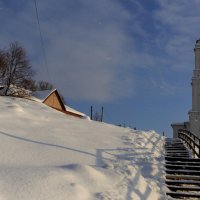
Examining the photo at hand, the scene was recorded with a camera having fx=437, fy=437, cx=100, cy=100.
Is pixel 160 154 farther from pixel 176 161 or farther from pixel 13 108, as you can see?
pixel 13 108

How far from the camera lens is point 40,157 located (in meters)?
14.6

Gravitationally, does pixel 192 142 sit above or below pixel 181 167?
above

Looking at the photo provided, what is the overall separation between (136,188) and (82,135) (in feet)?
29.2

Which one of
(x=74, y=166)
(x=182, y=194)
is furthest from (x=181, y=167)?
(x=74, y=166)

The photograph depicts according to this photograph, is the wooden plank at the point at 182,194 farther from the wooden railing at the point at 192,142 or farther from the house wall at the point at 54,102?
the house wall at the point at 54,102

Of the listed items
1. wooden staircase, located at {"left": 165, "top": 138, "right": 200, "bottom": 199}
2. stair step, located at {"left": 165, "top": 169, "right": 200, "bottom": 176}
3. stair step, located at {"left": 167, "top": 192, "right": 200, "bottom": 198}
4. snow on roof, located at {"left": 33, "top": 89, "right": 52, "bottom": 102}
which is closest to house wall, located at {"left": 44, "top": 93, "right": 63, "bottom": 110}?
snow on roof, located at {"left": 33, "top": 89, "right": 52, "bottom": 102}

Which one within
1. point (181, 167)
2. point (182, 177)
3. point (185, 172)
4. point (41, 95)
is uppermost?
point (41, 95)

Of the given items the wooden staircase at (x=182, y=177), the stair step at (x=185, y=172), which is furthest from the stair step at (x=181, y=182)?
the stair step at (x=185, y=172)

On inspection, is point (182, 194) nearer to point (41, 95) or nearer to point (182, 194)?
point (182, 194)

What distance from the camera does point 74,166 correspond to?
1321 centimetres

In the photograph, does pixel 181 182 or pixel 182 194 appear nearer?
pixel 182 194

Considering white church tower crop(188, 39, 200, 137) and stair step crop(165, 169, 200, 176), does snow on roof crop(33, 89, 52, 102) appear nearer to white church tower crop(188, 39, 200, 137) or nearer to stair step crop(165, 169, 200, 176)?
white church tower crop(188, 39, 200, 137)

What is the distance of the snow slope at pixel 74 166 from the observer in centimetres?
1118

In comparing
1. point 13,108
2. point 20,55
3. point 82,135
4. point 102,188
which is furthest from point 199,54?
point 102,188
